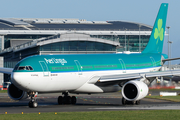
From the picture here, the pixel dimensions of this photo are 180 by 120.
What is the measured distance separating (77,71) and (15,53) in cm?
5478

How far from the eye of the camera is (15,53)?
8400 centimetres

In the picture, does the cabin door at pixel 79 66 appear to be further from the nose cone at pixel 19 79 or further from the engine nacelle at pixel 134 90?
the nose cone at pixel 19 79

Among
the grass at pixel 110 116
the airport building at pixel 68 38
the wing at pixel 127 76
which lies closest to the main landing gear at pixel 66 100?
the wing at pixel 127 76

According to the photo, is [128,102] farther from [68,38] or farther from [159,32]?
[68,38]

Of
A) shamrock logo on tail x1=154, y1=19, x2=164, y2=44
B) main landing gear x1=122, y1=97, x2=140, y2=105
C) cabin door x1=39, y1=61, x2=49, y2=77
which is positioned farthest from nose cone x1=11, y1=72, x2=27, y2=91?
shamrock logo on tail x1=154, y1=19, x2=164, y2=44

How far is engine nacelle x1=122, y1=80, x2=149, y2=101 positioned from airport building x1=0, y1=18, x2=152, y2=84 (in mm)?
38784

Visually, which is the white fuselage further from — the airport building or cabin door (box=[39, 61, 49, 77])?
the airport building

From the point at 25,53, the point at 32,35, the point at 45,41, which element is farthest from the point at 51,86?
the point at 32,35

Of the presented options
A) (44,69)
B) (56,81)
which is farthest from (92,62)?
(44,69)

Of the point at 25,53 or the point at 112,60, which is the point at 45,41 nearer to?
the point at 25,53

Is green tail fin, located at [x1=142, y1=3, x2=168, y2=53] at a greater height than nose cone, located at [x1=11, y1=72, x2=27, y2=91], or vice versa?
green tail fin, located at [x1=142, y1=3, x2=168, y2=53]

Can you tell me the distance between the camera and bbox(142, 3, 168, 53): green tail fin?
4244cm

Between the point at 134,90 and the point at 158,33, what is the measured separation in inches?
531

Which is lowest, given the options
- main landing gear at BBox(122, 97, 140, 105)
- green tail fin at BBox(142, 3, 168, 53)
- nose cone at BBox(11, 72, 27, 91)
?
main landing gear at BBox(122, 97, 140, 105)
